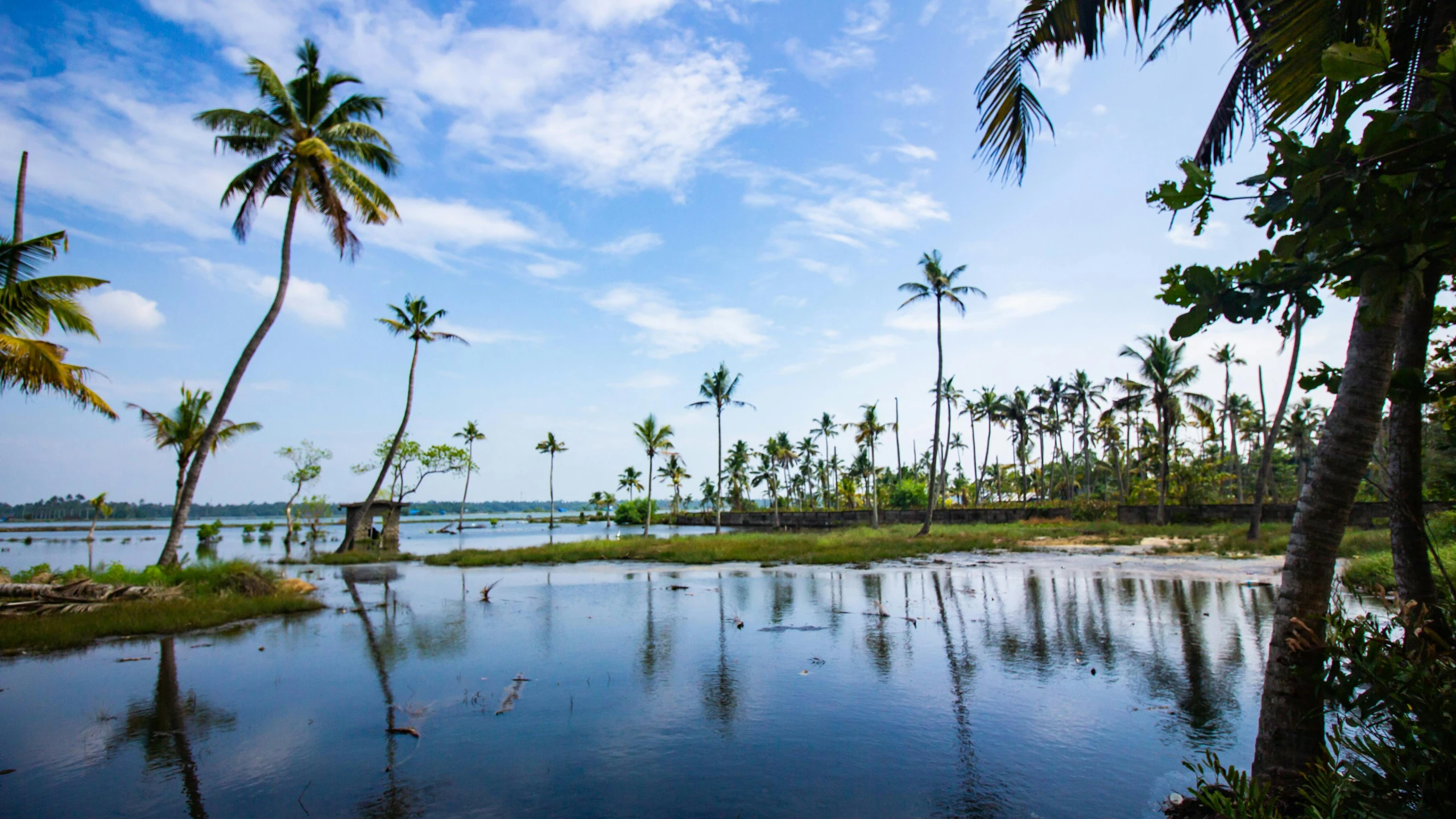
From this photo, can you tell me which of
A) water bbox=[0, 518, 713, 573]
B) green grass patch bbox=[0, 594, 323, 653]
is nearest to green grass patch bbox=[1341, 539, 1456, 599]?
green grass patch bbox=[0, 594, 323, 653]

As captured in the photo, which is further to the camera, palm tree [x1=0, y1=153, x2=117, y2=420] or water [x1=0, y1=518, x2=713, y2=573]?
water [x1=0, y1=518, x2=713, y2=573]

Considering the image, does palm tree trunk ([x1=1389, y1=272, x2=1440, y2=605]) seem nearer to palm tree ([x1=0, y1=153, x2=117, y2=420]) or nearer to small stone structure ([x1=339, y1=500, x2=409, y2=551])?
palm tree ([x1=0, y1=153, x2=117, y2=420])

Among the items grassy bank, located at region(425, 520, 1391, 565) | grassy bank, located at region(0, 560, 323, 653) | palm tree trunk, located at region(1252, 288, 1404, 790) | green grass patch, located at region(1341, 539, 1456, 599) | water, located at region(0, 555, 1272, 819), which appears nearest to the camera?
palm tree trunk, located at region(1252, 288, 1404, 790)

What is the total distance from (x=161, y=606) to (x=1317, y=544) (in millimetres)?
18336

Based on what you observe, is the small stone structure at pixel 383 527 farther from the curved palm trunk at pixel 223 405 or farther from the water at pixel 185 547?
the curved palm trunk at pixel 223 405

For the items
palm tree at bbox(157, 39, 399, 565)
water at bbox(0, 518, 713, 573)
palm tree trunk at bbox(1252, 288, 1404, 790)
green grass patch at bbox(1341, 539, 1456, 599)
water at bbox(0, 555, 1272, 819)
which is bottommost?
water at bbox(0, 518, 713, 573)

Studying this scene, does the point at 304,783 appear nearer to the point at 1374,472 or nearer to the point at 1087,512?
the point at 1087,512

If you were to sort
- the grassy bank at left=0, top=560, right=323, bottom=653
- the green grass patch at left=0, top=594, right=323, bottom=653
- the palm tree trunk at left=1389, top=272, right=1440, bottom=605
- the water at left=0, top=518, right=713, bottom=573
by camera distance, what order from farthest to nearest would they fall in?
1. the water at left=0, top=518, right=713, bottom=573
2. the grassy bank at left=0, top=560, right=323, bottom=653
3. the green grass patch at left=0, top=594, right=323, bottom=653
4. the palm tree trunk at left=1389, top=272, right=1440, bottom=605

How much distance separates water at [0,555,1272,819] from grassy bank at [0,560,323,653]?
3.38 feet

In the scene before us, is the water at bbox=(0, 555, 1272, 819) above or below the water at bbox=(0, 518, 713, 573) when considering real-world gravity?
above

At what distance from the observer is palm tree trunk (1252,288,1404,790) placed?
4.20m

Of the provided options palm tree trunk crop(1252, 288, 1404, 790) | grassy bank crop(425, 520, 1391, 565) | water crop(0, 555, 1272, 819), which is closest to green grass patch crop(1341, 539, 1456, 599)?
water crop(0, 555, 1272, 819)

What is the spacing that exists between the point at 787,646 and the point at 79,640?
12280 mm

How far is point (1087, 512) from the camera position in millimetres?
45688
